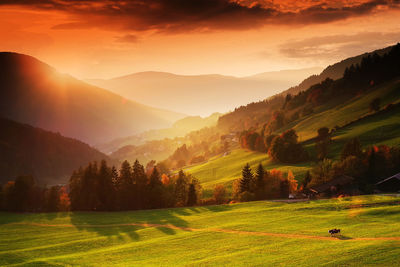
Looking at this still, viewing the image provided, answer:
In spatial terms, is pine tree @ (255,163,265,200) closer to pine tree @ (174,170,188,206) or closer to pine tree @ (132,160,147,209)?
pine tree @ (174,170,188,206)

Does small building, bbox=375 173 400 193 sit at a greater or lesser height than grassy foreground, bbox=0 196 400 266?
greater

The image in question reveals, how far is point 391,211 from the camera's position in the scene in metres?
47.1

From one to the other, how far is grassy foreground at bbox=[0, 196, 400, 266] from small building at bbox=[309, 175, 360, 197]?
19.9 m

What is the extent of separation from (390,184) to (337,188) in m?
12.9

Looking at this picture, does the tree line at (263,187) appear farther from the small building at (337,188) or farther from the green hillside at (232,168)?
the green hillside at (232,168)

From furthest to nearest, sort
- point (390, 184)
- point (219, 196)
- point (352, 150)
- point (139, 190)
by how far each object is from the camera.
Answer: point (352, 150)
point (139, 190)
point (219, 196)
point (390, 184)

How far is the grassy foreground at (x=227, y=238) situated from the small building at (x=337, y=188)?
1991 centimetres

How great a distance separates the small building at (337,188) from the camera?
272 ft

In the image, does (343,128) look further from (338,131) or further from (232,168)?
(232,168)

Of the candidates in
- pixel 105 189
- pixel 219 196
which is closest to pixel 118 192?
pixel 105 189

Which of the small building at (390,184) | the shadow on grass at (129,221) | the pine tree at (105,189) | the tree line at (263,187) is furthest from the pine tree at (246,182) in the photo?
the pine tree at (105,189)

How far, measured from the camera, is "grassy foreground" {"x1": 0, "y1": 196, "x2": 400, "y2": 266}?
33.5 meters

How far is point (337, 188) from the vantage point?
84.5 metres

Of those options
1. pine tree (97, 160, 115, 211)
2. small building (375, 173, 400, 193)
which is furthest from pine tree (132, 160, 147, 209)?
small building (375, 173, 400, 193)
